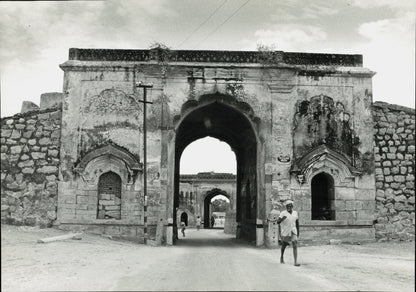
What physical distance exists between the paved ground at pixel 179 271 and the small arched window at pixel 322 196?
3.26m

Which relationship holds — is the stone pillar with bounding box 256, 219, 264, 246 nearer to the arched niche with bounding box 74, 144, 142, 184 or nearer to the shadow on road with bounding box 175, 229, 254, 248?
the shadow on road with bounding box 175, 229, 254, 248

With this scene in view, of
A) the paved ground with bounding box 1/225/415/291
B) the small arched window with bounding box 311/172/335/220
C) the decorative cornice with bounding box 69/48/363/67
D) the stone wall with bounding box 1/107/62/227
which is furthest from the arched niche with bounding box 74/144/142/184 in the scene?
the small arched window with bounding box 311/172/335/220

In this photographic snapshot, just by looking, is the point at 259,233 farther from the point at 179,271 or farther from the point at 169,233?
the point at 179,271

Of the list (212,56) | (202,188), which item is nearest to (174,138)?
(212,56)

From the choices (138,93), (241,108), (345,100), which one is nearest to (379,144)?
(345,100)

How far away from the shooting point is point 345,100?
16.0 metres

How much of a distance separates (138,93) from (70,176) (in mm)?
3338

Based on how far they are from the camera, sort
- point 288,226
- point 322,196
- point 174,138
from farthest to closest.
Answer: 1. point 322,196
2. point 174,138
3. point 288,226

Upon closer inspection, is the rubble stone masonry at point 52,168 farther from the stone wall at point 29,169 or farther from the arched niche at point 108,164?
the arched niche at point 108,164

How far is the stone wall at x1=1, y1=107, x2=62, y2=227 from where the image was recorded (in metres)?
15.1

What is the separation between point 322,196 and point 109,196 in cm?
696

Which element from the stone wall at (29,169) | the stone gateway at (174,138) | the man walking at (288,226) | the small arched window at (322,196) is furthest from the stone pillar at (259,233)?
the stone wall at (29,169)

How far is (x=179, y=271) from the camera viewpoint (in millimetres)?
8273

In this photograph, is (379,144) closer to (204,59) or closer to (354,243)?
(354,243)
